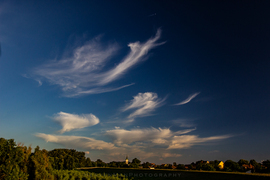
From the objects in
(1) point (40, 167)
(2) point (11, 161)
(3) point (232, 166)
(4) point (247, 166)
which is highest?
(2) point (11, 161)

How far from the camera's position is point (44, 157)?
17.2 m

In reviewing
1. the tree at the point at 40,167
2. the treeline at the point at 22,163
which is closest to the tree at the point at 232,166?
the tree at the point at 40,167

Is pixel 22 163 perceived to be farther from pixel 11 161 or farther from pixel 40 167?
pixel 40 167

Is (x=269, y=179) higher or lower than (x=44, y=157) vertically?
lower

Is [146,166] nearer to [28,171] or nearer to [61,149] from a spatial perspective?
[61,149]

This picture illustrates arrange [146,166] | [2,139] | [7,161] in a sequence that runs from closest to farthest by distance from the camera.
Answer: [7,161]
[2,139]
[146,166]

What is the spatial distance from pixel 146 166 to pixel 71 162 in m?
74.6

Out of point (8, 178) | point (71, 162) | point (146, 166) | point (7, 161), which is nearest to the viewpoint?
point (8, 178)

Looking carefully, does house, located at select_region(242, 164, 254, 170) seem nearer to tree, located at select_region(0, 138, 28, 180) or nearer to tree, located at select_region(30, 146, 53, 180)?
tree, located at select_region(30, 146, 53, 180)

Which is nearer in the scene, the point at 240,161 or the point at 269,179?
the point at 269,179

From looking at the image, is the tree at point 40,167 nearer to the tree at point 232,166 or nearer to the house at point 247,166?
the tree at point 232,166

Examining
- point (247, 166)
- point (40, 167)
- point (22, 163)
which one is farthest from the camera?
point (247, 166)

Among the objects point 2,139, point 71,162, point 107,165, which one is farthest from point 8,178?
point 107,165

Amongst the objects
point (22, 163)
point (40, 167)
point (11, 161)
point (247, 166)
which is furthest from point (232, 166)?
point (11, 161)
